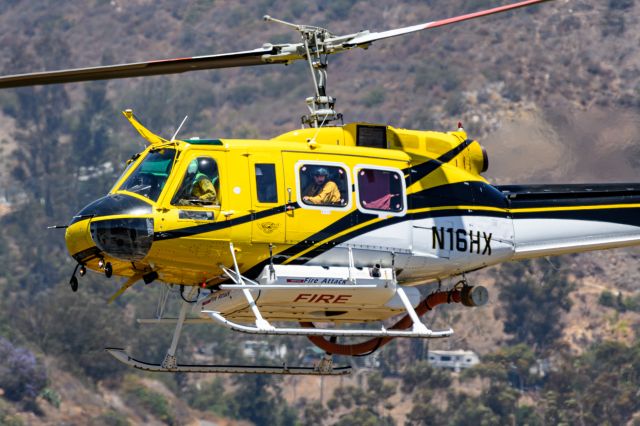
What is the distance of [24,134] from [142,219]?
11084cm

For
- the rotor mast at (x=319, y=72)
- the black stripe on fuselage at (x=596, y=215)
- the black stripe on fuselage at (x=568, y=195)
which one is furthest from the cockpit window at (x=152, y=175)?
the black stripe on fuselage at (x=596, y=215)

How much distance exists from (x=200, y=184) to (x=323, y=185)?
58.7 inches

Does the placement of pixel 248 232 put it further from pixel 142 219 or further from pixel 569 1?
pixel 569 1

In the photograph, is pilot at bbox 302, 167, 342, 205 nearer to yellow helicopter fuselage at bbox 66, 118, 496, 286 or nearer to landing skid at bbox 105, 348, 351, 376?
yellow helicopter fuselage at bbox 66, 118, 496, 286

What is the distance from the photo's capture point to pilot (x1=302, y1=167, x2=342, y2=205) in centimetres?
1761

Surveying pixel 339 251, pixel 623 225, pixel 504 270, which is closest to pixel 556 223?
pixel 623 225

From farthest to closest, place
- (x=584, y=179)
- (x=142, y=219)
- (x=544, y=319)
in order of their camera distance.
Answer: (x=544, y=319) → (x=584, y=179) → (x=142, y=219)

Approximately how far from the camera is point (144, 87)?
130 m

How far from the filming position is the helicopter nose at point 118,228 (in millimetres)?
16766

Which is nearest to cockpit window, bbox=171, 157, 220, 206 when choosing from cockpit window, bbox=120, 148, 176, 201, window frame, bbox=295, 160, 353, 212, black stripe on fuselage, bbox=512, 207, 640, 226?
cockpit window, bbox=120, 148, 176, 201

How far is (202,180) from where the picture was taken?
1722 centimetres

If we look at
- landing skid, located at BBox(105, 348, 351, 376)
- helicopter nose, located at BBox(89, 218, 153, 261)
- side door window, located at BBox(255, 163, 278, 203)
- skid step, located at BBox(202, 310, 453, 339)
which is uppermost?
side door window, located at BBox(255, 163, 278, 203)

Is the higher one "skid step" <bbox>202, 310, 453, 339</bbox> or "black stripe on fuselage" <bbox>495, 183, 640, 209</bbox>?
"black stripe on fuselage" <bbox>495, 183, 640, 209</bbox>

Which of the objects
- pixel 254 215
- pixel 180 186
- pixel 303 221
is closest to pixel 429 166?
pixel 303 221
